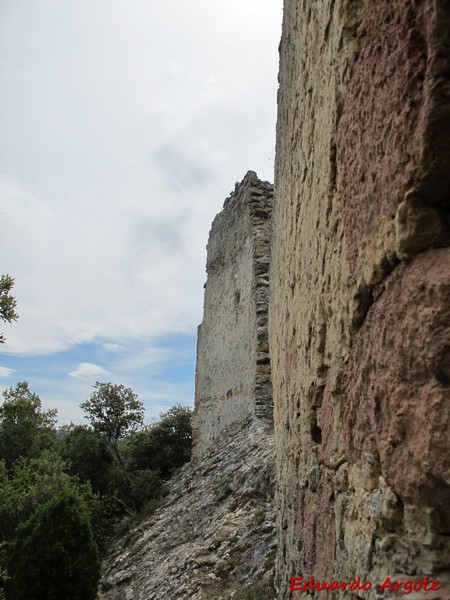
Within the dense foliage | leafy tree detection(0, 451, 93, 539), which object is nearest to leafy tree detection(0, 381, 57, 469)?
the dense foliage

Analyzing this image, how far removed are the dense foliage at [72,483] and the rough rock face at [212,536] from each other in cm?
83

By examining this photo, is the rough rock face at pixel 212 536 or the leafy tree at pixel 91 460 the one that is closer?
the rough rock face at pixel 212 536

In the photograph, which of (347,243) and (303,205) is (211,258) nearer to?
(303,205)

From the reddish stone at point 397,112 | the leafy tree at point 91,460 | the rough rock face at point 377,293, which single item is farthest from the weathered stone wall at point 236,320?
the reddish stone at point 397,112

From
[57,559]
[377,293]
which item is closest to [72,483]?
[57,559]

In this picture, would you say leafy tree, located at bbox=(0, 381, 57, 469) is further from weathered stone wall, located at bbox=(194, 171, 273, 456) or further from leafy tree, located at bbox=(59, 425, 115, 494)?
weathered stone wall, located at bbox=(194, 171, 273, 456)

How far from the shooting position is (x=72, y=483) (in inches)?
500

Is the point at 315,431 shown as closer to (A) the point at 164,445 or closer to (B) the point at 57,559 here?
(B) the point at 57,559

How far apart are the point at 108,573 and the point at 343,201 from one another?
803 centimetres

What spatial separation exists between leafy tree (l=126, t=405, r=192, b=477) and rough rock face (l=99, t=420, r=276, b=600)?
5591mm

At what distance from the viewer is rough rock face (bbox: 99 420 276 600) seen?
4.87m

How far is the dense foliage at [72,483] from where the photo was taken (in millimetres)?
7781

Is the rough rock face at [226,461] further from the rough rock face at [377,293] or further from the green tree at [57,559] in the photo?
the rough rock face at [377,293]

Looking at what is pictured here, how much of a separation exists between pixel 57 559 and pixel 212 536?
3.54 meters
